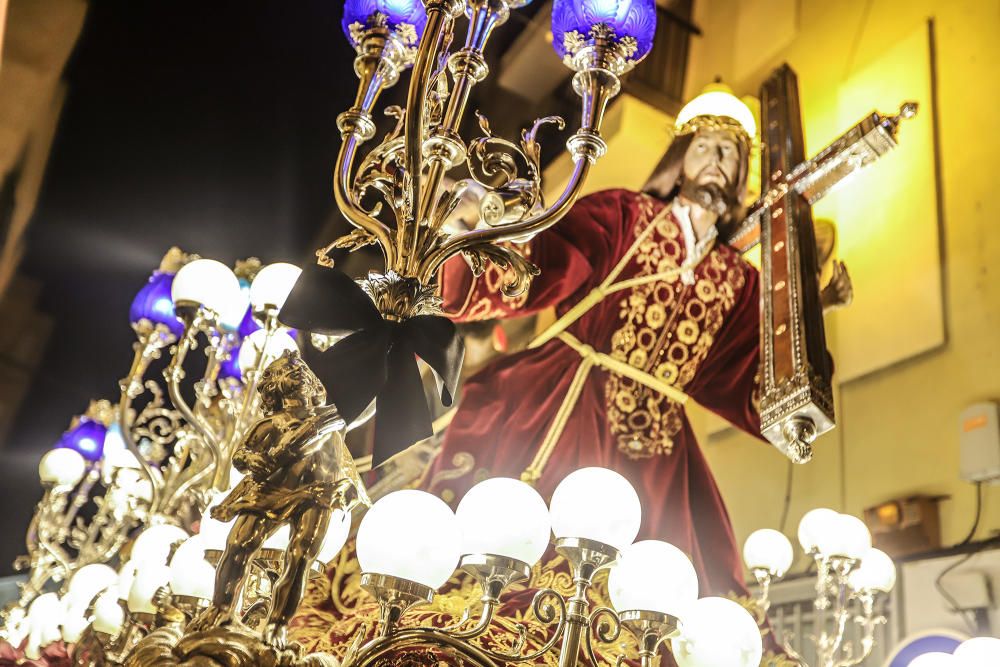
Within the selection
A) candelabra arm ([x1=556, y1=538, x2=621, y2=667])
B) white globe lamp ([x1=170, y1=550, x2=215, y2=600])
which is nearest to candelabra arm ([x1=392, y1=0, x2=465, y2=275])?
candelabra arm ([x1=556, y1=538, x2=621, y2=667])

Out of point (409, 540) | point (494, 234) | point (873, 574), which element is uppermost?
point (494, 234)

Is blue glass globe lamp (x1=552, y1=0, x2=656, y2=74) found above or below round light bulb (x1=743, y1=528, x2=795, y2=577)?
above

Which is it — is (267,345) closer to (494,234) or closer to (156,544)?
(156,544)

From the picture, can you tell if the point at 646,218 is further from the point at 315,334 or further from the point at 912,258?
the point at 315,334

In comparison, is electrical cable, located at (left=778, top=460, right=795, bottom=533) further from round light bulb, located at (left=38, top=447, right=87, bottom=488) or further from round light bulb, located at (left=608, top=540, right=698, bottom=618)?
round light bulb, located at (left=38, top=447, right=87, bottom=488)

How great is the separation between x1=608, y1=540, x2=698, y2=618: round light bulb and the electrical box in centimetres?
115

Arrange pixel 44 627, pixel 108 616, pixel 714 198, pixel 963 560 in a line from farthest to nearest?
pixel 714 198
pixel 44 627
pixel 963 560
pixel 108 616

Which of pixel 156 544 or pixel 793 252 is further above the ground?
pixel 793 252

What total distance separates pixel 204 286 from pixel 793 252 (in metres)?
1.65

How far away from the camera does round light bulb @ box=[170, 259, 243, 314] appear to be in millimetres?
2531

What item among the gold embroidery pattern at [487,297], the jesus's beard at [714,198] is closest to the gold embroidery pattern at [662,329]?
the jesus's beard at [714,198]

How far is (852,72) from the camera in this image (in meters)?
3.17

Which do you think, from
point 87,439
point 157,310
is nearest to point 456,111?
point 157,310

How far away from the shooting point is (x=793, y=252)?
2.56 meters
